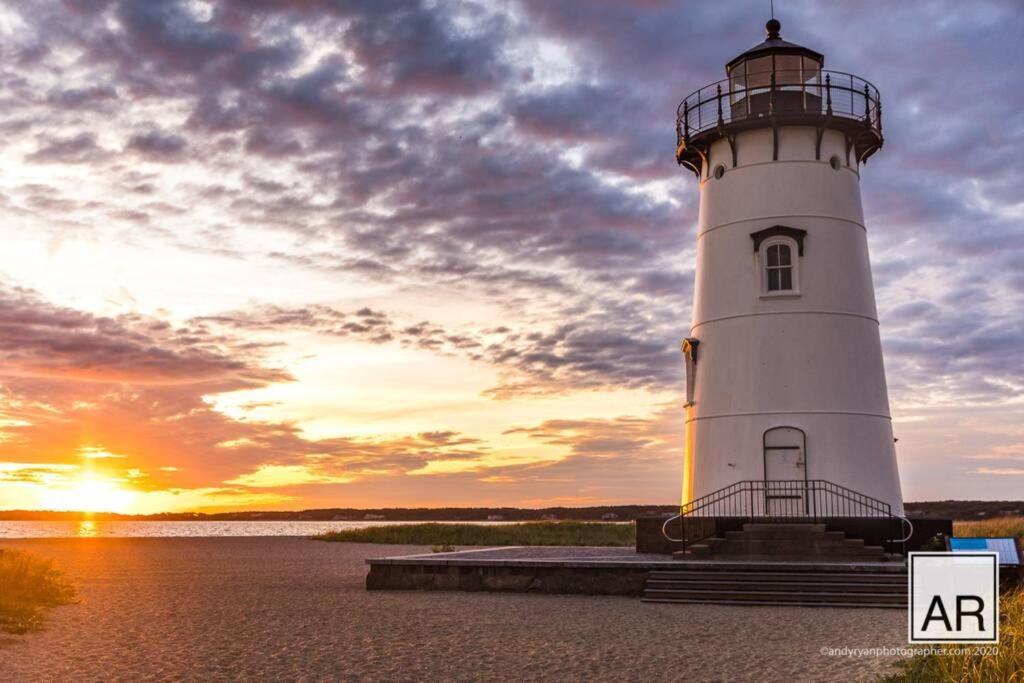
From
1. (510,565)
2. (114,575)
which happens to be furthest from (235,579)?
(510,565)

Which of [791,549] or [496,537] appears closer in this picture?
[791,549]

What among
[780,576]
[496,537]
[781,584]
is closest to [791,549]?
[780,576]

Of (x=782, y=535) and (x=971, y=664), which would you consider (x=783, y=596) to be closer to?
(x=782, y=535)

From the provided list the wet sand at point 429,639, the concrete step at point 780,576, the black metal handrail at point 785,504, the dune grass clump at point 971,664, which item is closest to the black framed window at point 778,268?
the black metal handrail at point 785,504

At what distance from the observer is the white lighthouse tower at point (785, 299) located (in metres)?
24.1

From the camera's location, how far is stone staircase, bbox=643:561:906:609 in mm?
17750

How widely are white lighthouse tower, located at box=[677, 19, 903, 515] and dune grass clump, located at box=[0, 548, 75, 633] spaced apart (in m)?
15.0

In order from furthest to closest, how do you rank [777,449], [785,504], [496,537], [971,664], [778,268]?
[496,537] → [778,268] → [777,449] → [785,504] → [971,664]

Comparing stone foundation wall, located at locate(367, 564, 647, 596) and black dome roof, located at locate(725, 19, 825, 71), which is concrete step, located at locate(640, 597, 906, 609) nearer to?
stone foundation wall, located at locate(367, 564, 647, 596)

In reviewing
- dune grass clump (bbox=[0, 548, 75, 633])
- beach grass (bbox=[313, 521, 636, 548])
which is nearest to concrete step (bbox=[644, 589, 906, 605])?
dune grass clump (bbox=[0, 548, 75, 633])

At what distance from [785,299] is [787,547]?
632 centimetres

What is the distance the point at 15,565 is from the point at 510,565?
1072 cm

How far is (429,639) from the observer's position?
13.5 meters

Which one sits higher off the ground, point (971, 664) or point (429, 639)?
point (971, 664)
